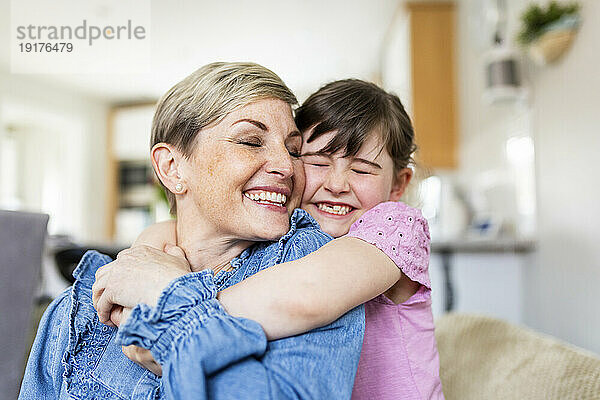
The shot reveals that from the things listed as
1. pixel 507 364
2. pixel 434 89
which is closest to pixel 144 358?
pixel 507 364

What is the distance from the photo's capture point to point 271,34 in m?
4.30

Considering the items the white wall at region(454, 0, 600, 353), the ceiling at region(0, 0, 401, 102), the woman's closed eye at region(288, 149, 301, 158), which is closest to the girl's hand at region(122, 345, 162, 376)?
the woman's closed eye at region(288, 149, 301, 158)

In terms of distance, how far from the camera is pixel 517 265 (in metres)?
2.72

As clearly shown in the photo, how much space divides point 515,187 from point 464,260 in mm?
426

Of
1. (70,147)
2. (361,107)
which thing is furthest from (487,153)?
(70,147)

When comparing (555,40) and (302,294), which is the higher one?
(555,40)

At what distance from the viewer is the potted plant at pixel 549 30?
1986mm

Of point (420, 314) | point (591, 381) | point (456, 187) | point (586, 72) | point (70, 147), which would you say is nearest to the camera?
point (420, 314)

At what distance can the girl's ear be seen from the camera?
1140 millimetres

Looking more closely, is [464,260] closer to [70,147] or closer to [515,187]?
[515,187]

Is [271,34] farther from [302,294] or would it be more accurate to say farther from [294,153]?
[302,294]

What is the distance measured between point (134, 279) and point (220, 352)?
0.16 m

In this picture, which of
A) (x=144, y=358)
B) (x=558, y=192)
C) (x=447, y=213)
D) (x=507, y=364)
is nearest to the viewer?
(x=144, y=358)

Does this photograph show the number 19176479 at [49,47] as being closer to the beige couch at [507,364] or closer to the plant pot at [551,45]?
the beige couch at [507,364]
